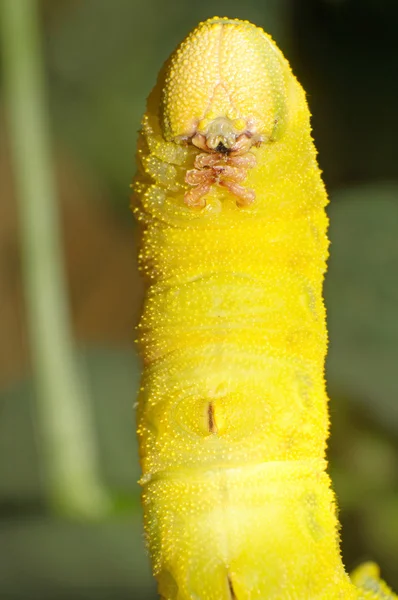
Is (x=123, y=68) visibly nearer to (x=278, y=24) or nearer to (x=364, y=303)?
(x=278, y=24)

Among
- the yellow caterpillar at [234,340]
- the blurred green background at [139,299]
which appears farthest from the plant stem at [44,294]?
the yellow caterpillar at [234,340]

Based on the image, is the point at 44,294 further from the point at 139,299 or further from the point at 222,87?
the point at 222,87

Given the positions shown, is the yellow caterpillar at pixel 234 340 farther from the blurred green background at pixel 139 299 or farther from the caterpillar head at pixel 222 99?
the blurred green background at pixel 139 299

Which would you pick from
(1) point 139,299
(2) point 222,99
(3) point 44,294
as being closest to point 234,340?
(2) point 222,99

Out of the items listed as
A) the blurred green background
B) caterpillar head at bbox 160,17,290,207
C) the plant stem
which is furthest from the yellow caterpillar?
the plant stem

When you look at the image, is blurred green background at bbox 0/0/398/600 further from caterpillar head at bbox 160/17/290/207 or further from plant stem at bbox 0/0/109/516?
caterpillar head at bbox 160/17/290/207

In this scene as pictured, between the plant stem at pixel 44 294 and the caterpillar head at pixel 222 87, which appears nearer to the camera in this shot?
the caterpillar head at pixel 222 87

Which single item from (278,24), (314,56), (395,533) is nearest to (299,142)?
(395,533)
